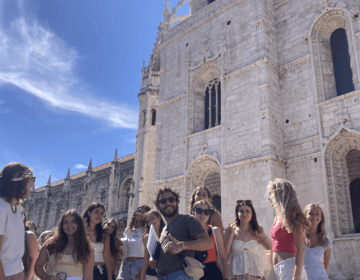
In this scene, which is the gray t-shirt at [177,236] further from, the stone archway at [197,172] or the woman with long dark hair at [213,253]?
the stone archway at [197,172]

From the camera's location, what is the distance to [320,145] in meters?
11.8

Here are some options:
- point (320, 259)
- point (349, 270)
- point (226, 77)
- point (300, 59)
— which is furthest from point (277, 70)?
point (320, 259)

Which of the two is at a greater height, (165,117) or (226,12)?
(226,12)

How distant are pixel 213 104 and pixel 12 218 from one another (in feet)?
43.4

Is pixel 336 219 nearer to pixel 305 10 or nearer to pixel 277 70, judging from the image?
pixel 277 70

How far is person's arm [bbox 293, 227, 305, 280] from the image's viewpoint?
3.79m

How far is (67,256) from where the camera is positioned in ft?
13.8

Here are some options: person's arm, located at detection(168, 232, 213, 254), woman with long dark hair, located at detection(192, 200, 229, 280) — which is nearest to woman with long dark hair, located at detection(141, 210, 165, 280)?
woman with long dark hair, located at detection(192, 200, 229, 280)

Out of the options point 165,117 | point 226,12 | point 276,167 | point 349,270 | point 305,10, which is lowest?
point 349,270

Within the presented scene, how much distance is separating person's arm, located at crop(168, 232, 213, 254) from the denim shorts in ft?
8.96

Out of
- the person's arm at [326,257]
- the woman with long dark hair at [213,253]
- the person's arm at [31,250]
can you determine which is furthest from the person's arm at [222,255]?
the person's arm at [31,250]

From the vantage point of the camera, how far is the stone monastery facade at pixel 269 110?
37.5 ft

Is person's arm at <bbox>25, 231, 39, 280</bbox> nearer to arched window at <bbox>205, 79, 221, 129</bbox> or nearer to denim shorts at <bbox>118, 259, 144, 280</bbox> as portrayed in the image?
denim shorts at <bbox>118, 259, 144, 280</bbox>

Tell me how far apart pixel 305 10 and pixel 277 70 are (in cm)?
261
